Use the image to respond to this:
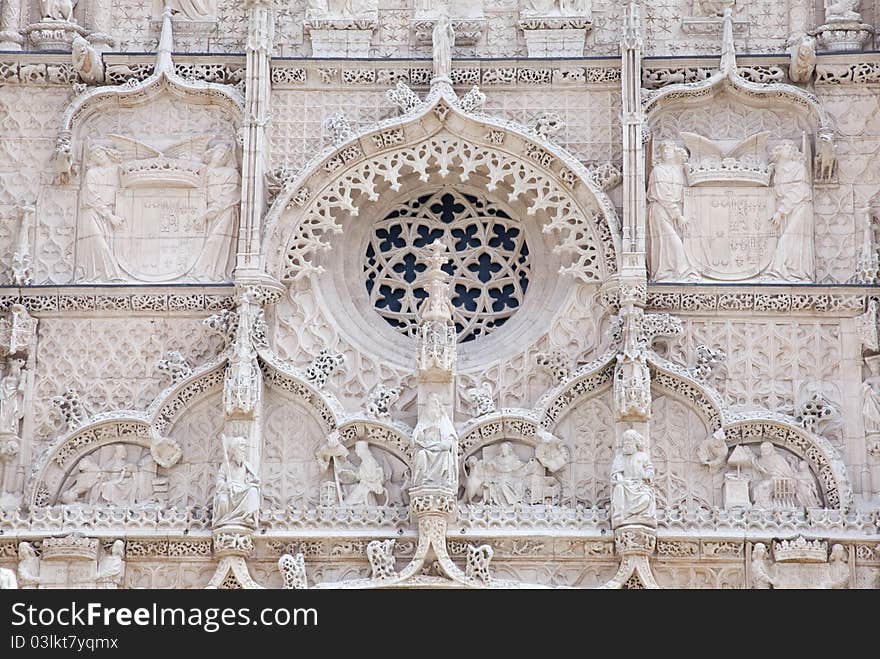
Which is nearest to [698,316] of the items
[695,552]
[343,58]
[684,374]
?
[684,374]

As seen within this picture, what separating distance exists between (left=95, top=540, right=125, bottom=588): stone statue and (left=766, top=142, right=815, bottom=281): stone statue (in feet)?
21.4

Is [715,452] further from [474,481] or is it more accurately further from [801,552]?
[474,481]

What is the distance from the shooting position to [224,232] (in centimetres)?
2245

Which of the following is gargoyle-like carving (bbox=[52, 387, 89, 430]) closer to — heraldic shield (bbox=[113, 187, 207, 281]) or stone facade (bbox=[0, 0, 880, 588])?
stone facade (bbox=[0, 0, 880, 588])

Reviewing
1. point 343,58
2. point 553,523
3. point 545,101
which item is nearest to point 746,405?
point 553,523

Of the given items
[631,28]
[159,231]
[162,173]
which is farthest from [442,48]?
[159,231]

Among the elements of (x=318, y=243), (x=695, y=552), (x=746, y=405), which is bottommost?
(x=695, y=552)

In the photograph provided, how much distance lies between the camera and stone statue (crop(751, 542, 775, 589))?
2091cm

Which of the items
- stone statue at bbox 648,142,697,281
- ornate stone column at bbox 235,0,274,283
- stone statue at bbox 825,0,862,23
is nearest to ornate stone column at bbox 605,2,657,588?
stone statue at bbox 648,142,697,281

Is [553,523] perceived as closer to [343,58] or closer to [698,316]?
[698,316]

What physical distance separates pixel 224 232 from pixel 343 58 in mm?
2081

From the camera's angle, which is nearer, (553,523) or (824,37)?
(553,523)

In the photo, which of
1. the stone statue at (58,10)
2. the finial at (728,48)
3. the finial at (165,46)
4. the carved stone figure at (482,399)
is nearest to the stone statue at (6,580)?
the carved stone figure at (482,399)

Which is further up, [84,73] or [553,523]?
[84,73]
